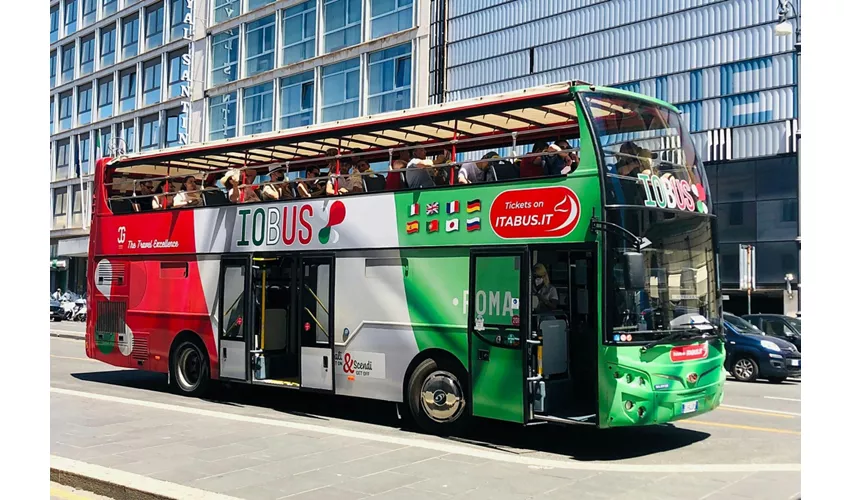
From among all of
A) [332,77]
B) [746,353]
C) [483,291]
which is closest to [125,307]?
[483,291]

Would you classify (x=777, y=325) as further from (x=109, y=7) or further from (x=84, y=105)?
(x=84, y=105)

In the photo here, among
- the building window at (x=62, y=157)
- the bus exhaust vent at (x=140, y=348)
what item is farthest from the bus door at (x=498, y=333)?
the building window at (x=62, y=157)

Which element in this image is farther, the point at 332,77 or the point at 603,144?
the point at 332,77

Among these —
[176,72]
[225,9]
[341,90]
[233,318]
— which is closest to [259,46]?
[225,9]

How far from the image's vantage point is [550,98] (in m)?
9.86

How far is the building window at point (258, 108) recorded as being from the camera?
43.0 m

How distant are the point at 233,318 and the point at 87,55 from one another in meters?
48.3

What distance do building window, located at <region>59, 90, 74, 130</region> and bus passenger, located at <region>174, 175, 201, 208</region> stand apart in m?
46.9

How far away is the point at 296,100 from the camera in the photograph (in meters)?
41.6

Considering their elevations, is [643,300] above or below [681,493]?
above

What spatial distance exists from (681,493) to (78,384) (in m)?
11.7

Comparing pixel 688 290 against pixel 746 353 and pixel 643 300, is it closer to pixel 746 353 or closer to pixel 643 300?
pixel 643 300

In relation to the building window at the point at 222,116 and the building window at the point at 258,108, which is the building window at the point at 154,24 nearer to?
the building window at the point at 222,116

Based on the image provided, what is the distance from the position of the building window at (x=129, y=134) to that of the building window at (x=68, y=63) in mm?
6956
